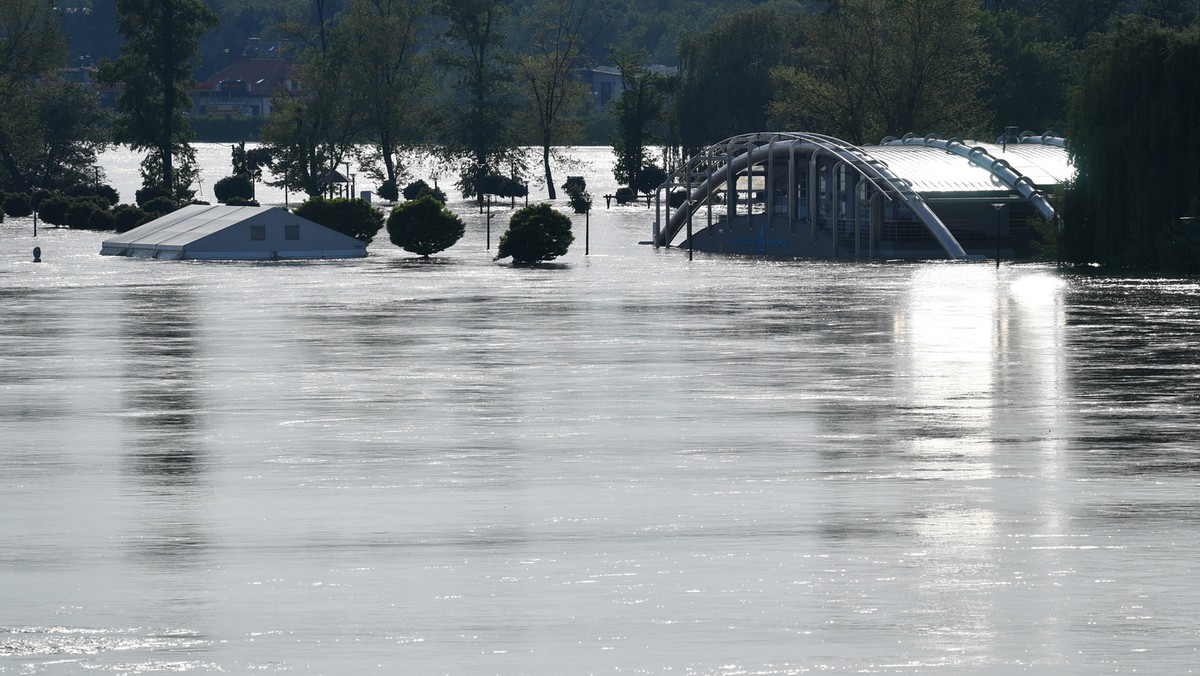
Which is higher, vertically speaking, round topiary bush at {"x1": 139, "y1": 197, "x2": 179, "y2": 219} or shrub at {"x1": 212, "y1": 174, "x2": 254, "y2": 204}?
shrub at {"x1": 212, "y1": 174, "x2": 254, "y2": 204}

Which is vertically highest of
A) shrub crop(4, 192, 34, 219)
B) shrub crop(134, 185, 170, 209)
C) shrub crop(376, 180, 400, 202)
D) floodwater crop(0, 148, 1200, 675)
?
shrub crop(376, 180, 400, 202)

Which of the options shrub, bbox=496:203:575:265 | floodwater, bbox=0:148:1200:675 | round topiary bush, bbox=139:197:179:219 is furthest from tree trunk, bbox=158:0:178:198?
floodwater, bbox=0:148:1200:675

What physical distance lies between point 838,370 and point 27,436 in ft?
55.4

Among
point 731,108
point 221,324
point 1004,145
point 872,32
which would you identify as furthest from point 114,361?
point 731,108

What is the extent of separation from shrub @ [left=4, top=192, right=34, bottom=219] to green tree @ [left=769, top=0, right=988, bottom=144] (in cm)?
6446

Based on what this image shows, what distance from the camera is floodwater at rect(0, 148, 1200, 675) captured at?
14.2m

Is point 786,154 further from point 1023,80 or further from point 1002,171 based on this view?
point 1023,80

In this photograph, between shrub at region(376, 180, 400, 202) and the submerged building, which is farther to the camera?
shrub at region(376, 180, 400, 202)

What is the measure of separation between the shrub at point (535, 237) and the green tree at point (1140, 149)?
2571 cm

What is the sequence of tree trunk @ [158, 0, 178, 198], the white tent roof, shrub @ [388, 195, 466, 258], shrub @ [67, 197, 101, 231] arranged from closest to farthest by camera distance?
the white tent roof
shrub @ [388, 195, 466, 258]
shrub @ [67, 197, 101, 231]
tree trunk @ [158, 0, 178, 198]

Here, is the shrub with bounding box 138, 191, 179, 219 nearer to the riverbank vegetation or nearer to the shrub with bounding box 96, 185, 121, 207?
the riverbank vegetation

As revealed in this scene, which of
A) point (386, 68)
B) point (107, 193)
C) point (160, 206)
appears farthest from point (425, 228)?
point (386, 68)

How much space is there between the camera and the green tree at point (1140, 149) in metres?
75.5

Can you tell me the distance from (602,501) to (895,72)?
123 m
